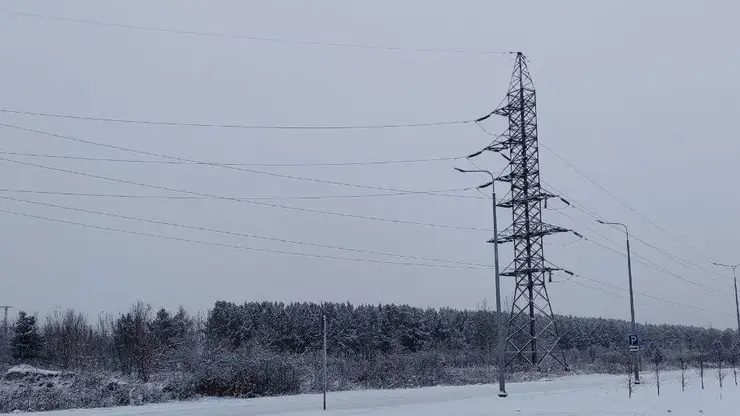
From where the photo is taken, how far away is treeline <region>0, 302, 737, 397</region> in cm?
3744

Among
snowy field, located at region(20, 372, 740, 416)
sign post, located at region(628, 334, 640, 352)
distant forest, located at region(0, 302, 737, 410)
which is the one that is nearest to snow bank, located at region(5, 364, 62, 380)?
distant forest, located at region(0, 302, 737, 410)

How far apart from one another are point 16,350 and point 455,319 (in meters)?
81.7

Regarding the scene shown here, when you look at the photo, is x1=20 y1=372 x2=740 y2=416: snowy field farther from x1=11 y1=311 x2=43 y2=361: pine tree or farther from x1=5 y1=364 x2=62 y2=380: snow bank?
x1=11 y1=311 x2=43 y2=361: pine tree

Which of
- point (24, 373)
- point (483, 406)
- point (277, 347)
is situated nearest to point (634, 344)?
point (483, 406)

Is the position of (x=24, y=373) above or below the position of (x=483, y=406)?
above

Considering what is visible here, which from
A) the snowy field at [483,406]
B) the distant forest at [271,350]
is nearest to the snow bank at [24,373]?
the distant forest at [271,350]

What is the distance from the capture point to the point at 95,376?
1387 inches

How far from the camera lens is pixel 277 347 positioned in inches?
3280

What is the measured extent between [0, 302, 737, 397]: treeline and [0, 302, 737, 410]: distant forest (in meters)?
0.08

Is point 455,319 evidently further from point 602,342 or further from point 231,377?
point 231,377

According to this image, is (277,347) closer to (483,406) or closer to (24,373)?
(24,373)

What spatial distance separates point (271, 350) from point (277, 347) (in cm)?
4355

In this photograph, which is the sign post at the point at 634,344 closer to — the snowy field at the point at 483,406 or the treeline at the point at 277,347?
the snowy field at the point at 483,406

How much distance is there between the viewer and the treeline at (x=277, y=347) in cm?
3744
